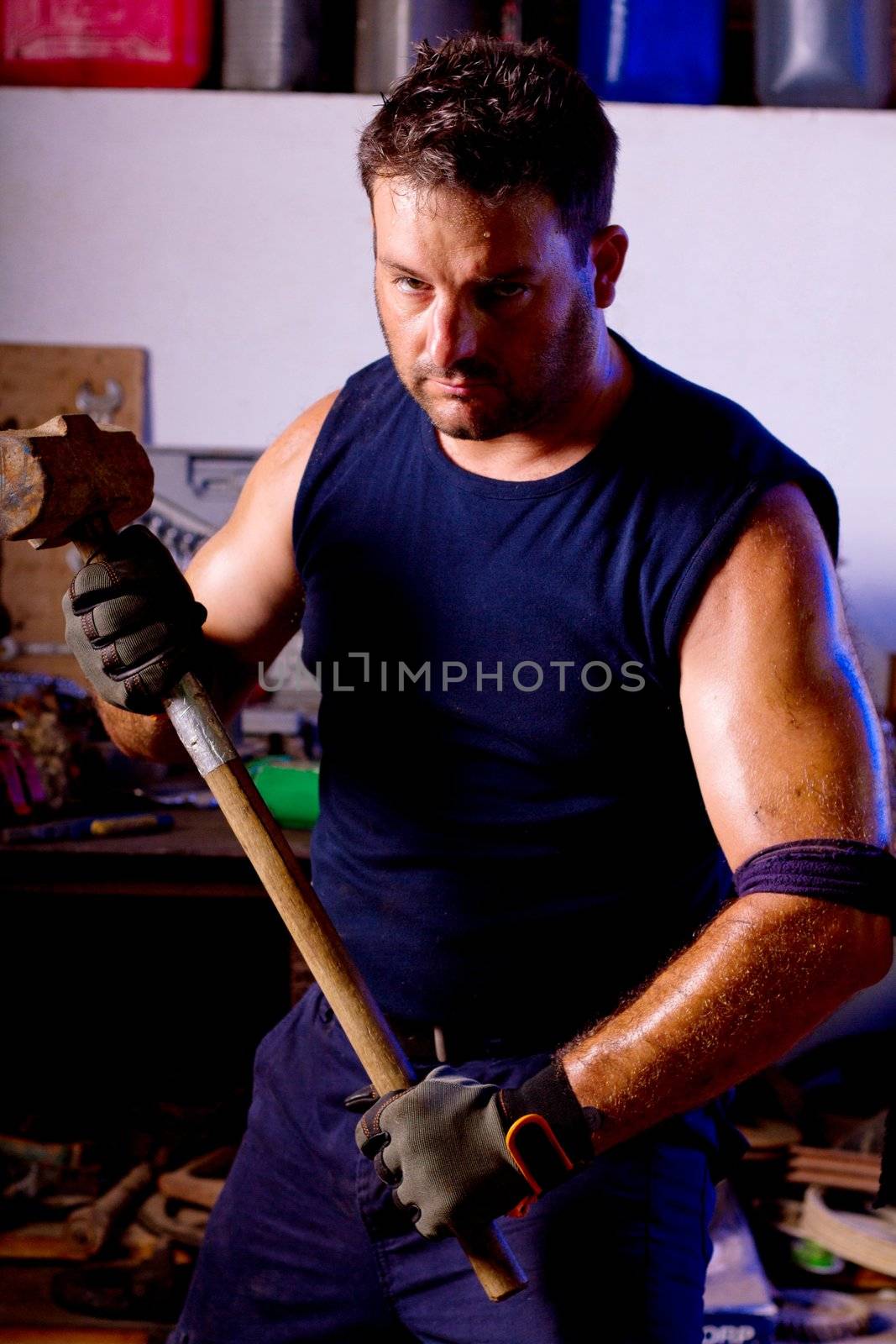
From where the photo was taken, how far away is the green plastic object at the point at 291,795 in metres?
2.43

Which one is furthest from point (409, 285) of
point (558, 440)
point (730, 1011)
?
point (730, 1011)

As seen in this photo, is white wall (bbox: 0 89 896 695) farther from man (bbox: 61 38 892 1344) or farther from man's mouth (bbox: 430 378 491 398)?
man's mouth (bbox: 430 378 491 398)

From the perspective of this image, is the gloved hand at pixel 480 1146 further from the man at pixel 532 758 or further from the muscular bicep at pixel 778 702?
the muscular bicep at pixel 778 702

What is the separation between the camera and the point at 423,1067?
1.56 metres

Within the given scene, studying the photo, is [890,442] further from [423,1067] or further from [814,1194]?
[423,1067]

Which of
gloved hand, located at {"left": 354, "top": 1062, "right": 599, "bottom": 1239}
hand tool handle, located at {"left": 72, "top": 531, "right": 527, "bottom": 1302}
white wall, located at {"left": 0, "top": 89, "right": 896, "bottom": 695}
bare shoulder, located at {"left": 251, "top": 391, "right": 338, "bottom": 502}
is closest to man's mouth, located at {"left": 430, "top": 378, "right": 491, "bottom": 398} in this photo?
bare shoulder, located at {"left": 251, "top": 391, "right": 338, "bottom": 502}

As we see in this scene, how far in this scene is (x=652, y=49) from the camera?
307 centimetres

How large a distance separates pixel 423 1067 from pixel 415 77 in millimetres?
1157

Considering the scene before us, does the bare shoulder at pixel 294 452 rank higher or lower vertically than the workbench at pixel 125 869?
higher

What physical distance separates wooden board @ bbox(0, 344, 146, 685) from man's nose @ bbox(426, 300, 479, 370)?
199cm

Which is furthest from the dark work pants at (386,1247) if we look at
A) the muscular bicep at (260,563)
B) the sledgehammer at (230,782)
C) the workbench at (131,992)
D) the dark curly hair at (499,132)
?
the workbench at (131,992)

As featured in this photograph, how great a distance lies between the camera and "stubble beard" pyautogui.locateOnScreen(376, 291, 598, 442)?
4.66 ft

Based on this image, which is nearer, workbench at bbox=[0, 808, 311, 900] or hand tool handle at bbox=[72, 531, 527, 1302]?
hand tool handle at bbox=[72, 531, 527, 1302]

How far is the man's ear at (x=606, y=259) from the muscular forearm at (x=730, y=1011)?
0.72 metres
